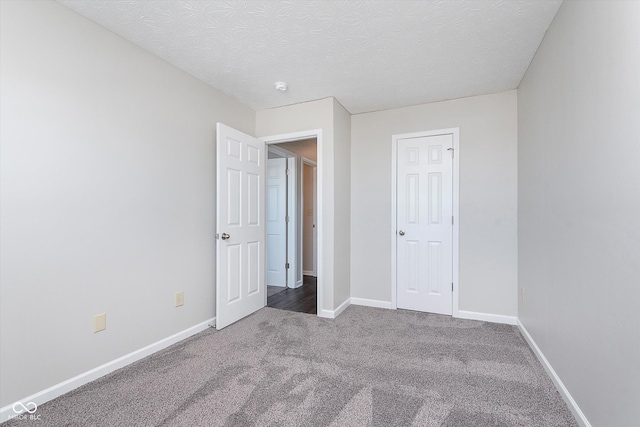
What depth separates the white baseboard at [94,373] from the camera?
1.64 metres

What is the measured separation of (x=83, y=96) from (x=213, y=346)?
2.05m

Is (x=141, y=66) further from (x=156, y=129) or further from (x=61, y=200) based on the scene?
(x=61, y=200)

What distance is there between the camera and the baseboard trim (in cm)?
298

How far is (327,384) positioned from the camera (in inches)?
74.6

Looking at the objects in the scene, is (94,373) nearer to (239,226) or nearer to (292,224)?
(239,226)

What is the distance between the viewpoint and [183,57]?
7.86 ft

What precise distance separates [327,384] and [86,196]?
6.51 ft

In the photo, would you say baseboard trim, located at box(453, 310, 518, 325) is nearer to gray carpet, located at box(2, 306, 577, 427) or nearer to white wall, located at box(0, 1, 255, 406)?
gray carpet, located at box(2, 306, 577, 427)

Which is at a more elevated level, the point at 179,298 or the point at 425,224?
the point at 425,224

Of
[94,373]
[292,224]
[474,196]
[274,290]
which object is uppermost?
[474,196]

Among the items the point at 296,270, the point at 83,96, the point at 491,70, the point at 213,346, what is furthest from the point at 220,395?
the point at 491,70

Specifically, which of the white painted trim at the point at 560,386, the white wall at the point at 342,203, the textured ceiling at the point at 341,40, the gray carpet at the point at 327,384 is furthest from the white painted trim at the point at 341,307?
the textured ceiling at the point at 341,40

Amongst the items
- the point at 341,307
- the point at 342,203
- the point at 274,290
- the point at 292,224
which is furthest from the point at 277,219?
the point at 341,307

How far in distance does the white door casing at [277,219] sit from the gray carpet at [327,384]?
189 cm
